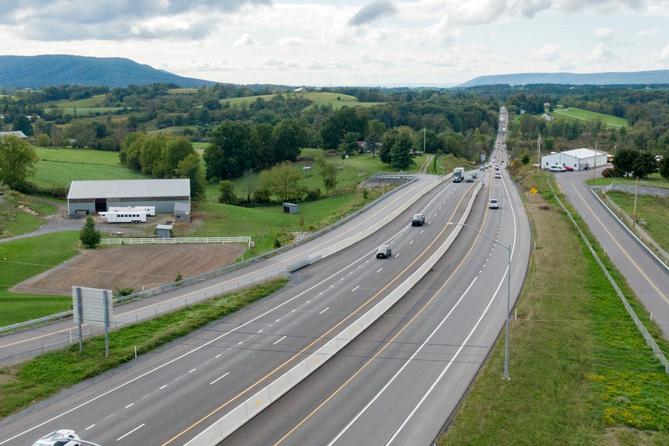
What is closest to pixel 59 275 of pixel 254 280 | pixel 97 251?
pixel 97 251

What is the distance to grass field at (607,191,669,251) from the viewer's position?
7662 centimetres

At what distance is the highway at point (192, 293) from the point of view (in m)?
38.4

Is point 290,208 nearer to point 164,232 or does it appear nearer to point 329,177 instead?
point 329,177

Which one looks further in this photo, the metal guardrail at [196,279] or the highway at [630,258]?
the highway at [630,258]

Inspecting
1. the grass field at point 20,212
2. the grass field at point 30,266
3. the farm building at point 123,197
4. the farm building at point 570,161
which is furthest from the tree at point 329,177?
the grass field at point 30,266

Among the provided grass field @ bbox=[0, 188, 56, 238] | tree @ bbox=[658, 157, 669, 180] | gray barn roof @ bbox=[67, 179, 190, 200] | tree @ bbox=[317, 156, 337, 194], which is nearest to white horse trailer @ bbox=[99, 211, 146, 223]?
gray barn roof @ bbox=[67, 179, 190, 200]

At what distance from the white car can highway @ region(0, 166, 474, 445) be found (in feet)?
5.08

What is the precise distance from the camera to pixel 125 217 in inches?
3529

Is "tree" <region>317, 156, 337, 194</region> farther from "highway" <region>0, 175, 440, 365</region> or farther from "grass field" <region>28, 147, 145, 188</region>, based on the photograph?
"grass field" <region>28, 147, 145, 188</region>

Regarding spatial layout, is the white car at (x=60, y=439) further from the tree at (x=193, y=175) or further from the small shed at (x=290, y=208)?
the tree at (x=193, y=175)

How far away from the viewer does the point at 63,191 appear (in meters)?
A: 108

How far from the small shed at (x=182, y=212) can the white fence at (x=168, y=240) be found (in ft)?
45.9

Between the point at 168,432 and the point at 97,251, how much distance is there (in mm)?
47395

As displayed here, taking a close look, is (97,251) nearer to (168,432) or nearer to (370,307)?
(370,307)
